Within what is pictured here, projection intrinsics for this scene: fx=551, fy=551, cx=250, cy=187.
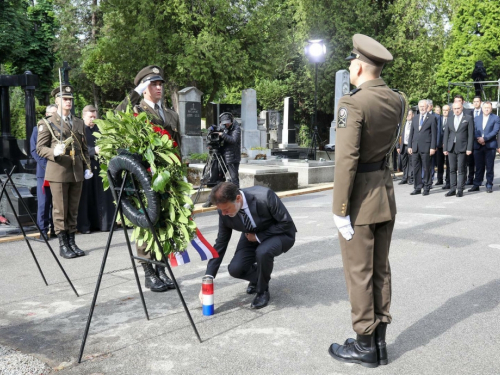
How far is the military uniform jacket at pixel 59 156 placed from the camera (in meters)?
7.05

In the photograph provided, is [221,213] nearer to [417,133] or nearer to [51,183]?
[51,183]

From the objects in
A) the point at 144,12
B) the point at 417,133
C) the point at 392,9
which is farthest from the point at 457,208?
the point at 392,9

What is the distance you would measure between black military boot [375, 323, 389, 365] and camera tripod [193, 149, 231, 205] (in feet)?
25.1

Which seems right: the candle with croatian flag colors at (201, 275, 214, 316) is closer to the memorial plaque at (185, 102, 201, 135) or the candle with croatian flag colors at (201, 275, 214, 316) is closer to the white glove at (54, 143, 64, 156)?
the white glove at (54, 143, 64, 156)

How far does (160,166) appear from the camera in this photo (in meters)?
4.32

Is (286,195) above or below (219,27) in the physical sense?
below

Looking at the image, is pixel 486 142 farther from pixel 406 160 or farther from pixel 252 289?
pixel 252 289

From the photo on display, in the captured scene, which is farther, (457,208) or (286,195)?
(286,195)

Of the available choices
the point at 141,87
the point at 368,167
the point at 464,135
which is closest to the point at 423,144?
the point at 464,135

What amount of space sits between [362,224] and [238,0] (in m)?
25.9

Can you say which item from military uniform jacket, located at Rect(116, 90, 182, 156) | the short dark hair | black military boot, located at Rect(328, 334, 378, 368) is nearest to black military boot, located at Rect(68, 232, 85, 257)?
military uniform jacket, located at Rect(116, 90, 182, 156)

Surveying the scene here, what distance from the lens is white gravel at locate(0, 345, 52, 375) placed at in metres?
3.72

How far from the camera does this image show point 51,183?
23.3 ft

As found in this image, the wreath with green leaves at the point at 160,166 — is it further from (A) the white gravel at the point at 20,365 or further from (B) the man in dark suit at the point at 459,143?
(B) the man in dark suit at the point at 459,143
